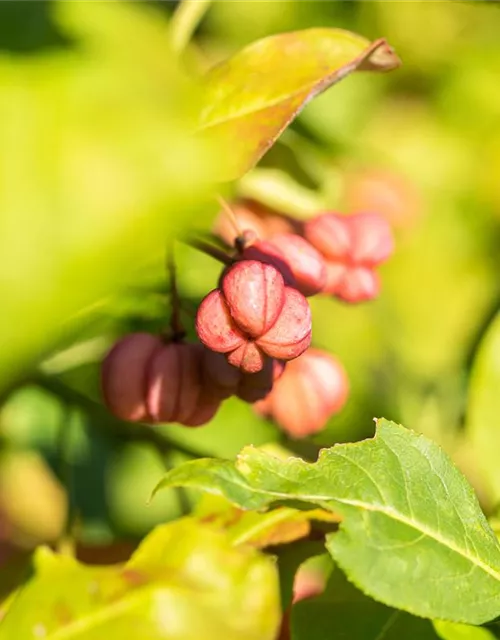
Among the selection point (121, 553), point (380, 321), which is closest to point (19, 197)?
point (121, 553)

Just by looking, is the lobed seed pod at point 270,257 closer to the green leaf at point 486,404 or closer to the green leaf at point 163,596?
the green leaf at point 163,596

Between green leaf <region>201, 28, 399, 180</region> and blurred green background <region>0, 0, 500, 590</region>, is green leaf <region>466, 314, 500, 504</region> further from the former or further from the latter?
green leaf <region>201, 28, 399, 180</region>

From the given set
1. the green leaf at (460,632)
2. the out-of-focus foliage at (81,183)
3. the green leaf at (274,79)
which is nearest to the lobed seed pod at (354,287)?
the green leaf at (274,79)

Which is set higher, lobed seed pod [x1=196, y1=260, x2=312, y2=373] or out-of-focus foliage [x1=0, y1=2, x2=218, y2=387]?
out-of-focus foliage [x1=0, y1=2, x2=218, y2=387]

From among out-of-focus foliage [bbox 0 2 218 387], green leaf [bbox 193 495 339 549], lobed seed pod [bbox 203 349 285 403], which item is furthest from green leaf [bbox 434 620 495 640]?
out-of-focus foliage [bbox 0 2 218 387]

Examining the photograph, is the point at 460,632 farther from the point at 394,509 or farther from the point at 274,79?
the point at 274,79

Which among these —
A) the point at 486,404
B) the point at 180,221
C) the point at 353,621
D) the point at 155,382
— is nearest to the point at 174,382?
the point at 155,382
